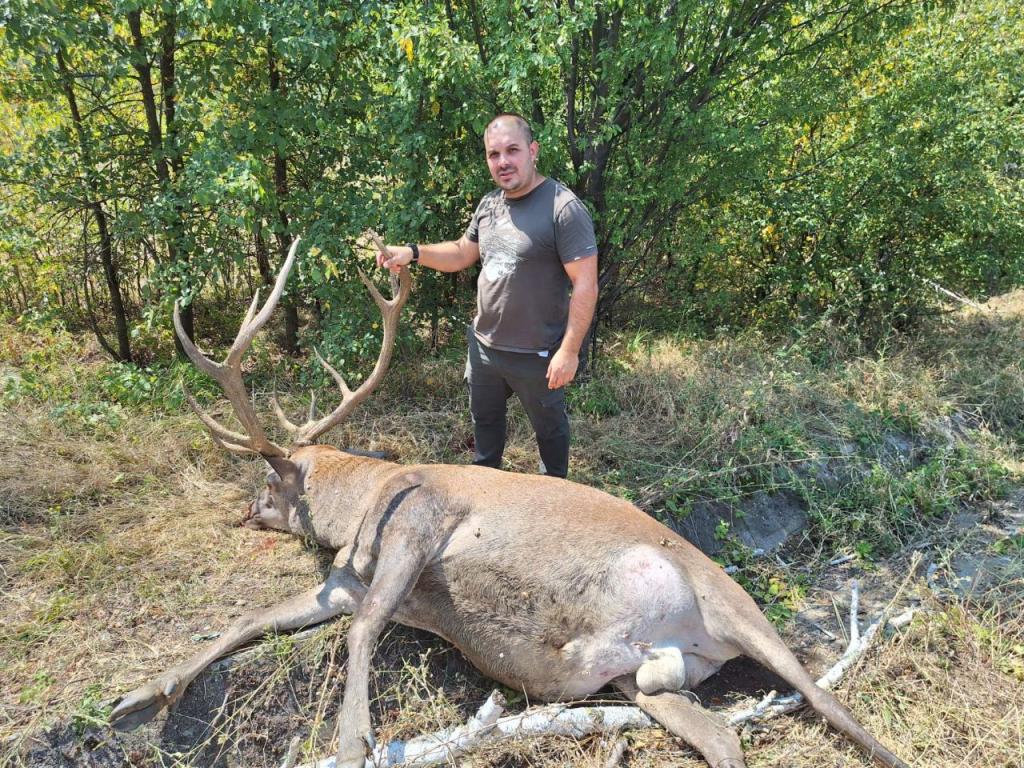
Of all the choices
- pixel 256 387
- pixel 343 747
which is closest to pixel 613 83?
pixel 256 387

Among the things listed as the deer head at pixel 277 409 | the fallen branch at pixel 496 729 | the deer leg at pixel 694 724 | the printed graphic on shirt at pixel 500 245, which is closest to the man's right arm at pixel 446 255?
the deer head at pixel 277 409

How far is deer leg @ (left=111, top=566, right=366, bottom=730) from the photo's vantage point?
2.99m

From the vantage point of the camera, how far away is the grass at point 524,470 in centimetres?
306

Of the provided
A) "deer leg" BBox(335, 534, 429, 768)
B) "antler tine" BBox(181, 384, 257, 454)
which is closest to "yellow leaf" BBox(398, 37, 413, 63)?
"antler tine" BBox(181, 384, 257, 454)

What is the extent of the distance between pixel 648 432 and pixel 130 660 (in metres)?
3.66

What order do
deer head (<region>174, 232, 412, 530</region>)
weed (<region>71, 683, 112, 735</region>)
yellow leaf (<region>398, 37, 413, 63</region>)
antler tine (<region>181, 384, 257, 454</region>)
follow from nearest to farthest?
weed (<region>71, 683, 112, 735</region>) < deer head (<region>174, 232, 412, 530</region>) < antler tine (<region>181, 384, 257, 454</region>) < yellow leaf (<region>398, 37, 413, 63</region>)

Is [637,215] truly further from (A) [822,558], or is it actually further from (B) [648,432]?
(A) [822,558]

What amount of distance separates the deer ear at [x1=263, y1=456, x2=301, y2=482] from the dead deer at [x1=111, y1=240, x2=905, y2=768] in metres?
0.60

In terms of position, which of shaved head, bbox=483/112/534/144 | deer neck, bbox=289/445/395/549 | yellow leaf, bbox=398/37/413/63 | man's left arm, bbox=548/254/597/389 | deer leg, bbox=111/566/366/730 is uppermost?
yellow leaf, bbox=398/37/413/63

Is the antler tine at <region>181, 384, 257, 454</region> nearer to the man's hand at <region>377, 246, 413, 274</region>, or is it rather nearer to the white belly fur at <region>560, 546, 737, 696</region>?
the man's hand at <region>377, 246, 413, 274</region>

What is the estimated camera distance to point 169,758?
3.09 meters

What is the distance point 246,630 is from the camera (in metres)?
3.30

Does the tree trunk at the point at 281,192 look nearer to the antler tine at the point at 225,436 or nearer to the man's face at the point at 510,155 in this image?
the antler tine at the point at 225,436

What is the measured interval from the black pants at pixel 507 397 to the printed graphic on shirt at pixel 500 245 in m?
0.47
